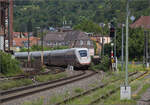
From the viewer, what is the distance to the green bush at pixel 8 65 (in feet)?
78.6

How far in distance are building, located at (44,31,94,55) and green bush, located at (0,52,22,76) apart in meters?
36.7

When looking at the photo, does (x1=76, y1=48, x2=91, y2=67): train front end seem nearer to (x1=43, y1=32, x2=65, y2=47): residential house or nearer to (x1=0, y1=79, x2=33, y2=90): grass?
(x1=0, y1=79, x2=33, y2=90): grass

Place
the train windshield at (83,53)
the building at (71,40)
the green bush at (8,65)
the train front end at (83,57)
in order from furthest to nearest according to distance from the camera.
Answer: the building at (71,40) < the train windshield at (83,53) < the train front end at (83,57) < the green bush at (8,65)

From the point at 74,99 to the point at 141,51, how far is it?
5214 cm

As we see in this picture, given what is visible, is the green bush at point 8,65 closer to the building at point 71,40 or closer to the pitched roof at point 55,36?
the building at point 71,40

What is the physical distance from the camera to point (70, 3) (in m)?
139

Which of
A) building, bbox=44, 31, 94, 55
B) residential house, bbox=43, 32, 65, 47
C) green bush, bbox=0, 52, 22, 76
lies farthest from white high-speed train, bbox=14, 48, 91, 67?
residential house, bbox=43, 32, 65, 47

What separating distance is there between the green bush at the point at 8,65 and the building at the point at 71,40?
120ft

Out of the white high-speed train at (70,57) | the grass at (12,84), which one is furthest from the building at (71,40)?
the grass at (12,84)

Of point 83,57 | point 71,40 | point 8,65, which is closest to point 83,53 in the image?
point 83,57

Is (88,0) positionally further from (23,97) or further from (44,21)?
(23,97)

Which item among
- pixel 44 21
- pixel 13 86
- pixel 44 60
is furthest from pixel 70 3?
pixel 13 86

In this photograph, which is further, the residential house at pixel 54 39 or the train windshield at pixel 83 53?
the residential house at pixel 54 39

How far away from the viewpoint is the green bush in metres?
24.0
